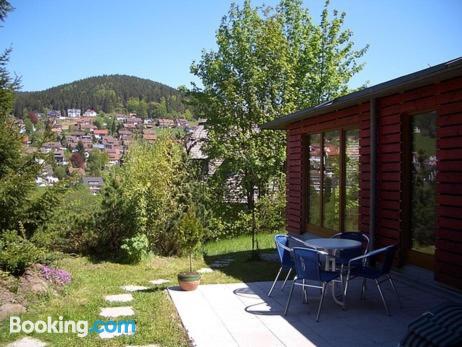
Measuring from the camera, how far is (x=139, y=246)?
29.3 feet

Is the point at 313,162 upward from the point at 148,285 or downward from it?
upward

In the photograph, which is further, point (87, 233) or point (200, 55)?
point (200, 55)

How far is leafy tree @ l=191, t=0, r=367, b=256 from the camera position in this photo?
50.6 feet

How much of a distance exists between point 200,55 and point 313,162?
9.08 metres

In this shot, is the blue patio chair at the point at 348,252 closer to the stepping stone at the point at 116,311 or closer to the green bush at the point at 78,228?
the stepping stone at the point at 116,311

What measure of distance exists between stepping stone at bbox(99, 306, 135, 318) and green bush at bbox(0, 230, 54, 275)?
1.49 meters

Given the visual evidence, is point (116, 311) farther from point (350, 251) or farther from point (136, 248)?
point (136, 248)

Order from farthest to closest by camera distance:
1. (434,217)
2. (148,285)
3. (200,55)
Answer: (200,55)
(148,285)
(434,217)

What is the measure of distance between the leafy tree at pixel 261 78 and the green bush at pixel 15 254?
337 inches

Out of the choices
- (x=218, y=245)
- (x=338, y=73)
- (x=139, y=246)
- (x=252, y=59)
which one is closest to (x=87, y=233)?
(x=139, y=246)

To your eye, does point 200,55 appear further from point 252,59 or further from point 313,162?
point 313,162

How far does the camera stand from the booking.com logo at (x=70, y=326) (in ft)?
Result: 15.8

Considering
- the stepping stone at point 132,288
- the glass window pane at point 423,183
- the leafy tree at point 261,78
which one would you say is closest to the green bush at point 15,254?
the stepping stone at point 132,288

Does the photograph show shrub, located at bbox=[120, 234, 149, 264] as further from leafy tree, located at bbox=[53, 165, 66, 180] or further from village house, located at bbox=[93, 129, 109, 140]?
village house, located at bbox=[93, 129, 109, 140]
